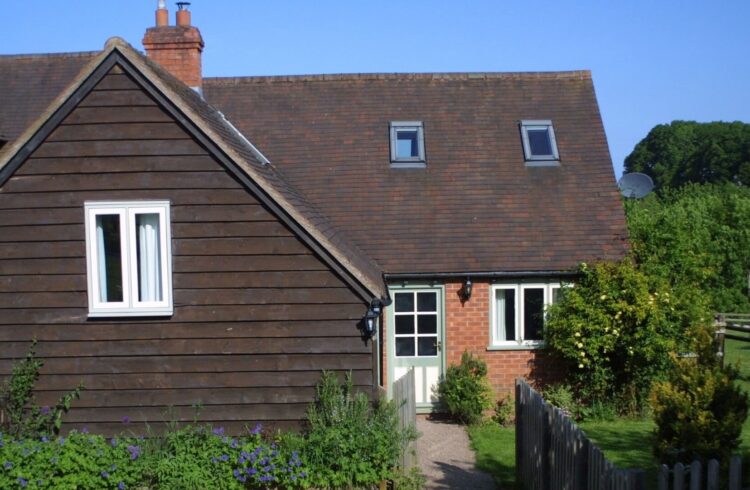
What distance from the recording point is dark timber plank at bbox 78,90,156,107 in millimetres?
9219

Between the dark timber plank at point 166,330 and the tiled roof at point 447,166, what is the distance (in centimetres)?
442

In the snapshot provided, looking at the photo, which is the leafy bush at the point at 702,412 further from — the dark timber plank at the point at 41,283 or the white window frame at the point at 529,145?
the white window frame at the point at 529,145

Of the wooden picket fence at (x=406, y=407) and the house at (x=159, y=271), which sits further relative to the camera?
the wooden picket fence at (x=406, y=407)

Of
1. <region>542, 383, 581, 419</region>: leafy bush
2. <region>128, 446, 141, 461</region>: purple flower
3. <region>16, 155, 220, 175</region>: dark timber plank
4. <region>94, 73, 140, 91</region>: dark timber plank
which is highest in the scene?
<region>94, 73, 140, 91</region>: dark timber plank

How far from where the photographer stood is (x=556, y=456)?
7473mm

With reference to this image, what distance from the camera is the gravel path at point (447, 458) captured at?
31.4ft

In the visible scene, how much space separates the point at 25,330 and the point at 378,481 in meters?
4.85

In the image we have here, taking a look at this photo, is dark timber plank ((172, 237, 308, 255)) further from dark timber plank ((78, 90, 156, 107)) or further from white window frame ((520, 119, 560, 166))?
white window frame ((520, 119, 560, 166))

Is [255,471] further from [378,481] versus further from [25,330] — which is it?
[25,330]

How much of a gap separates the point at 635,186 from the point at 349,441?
13251 millimetres

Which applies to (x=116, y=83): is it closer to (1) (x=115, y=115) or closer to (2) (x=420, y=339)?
(1) (x=115, y=115)

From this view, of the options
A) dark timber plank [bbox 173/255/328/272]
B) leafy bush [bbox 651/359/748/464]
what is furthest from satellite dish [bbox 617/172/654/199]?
leafy bush [bbox 651/359/748/464]

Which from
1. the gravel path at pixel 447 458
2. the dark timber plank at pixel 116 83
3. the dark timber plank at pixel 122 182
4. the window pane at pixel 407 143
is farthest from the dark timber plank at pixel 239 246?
the window pane at pixel 407 143

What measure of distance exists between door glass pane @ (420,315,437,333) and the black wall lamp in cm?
68
